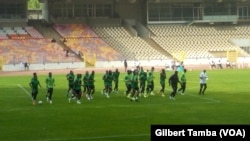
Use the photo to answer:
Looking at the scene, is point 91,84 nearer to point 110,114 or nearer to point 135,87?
point 135,87

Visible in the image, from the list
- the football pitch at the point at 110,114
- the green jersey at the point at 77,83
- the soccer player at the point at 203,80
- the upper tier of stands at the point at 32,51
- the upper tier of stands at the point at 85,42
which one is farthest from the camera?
the upper tier of stands at the point at 85,42

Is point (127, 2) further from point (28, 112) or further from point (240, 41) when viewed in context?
point (28, 112)

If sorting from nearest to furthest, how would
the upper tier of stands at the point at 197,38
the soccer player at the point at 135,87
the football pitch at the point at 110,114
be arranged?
the football pitch at the point at 110,114
the soccer player at the point at 135,87
the upper tier of stands at the point at 197,38

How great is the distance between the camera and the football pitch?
2053 centimetres

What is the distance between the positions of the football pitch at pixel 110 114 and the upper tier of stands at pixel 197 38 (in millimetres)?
41150

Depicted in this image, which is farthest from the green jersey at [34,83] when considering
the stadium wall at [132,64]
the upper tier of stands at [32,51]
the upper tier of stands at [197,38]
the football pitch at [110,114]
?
the upper tier of stands at [197,38]

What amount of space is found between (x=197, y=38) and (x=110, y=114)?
5825 cm

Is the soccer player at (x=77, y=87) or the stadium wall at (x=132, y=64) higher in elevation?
the stadium wall at (x=132, y=64)

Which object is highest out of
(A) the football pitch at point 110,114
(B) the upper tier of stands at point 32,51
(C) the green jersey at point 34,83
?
(B) the upper tier of stands at point 32,51

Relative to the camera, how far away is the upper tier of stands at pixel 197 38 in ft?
257

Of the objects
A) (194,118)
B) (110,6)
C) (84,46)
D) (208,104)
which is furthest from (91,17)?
(194,118)

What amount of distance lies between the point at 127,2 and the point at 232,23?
18.1 metres

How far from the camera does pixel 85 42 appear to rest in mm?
76500

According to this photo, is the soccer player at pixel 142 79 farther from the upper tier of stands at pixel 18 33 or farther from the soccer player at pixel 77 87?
the upper tier of stands at pixel 18 33
